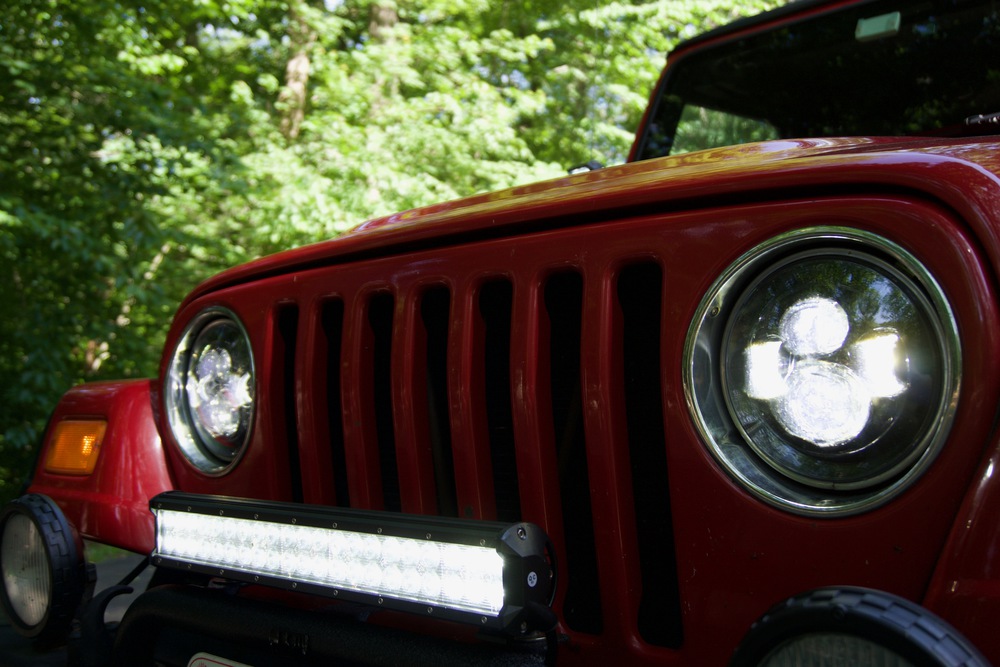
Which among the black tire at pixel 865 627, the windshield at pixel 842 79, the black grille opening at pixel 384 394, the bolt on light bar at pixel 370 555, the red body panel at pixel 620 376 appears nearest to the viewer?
the black tire at pixel 865 627

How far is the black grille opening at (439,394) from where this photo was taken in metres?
1.74

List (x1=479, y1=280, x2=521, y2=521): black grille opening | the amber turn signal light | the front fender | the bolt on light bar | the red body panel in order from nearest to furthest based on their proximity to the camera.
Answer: the red body panel, the bolt on light bar, (x1=479, y1=280, x2=521, y2=521): black grille opening, the front fender, the amber turn signal light

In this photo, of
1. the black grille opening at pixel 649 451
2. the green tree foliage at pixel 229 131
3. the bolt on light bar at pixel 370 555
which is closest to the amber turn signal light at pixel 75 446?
the bolt on light bar at pixel 370 555

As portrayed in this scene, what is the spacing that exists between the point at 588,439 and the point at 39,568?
4.27 feet

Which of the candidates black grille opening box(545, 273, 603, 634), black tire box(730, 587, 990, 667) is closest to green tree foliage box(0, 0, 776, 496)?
black grille opening box(545, 273, 603, 634)

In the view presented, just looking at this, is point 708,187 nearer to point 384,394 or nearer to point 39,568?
point 384,394

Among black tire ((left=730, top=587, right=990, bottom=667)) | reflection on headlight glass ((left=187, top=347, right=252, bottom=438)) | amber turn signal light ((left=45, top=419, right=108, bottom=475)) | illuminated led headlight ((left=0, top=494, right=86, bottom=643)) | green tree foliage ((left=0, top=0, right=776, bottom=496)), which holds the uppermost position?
green tree foliage ((left=0, top=0, right=776, bottom=496))

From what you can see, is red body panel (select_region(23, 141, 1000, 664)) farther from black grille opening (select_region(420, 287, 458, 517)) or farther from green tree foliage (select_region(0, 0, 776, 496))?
green tree foliage (select_region(0, 0, 776, 496))

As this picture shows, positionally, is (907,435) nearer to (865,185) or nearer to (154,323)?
(865,185)

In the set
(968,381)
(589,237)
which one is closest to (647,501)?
(589,237)

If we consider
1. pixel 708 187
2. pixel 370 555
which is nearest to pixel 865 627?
pixel 708 187

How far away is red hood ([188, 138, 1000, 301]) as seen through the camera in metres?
1.18

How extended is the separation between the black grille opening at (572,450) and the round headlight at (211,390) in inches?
30.9

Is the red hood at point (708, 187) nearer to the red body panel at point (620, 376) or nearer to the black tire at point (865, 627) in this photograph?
the red body panel at point (620, 376)
